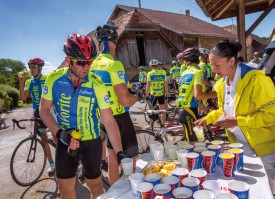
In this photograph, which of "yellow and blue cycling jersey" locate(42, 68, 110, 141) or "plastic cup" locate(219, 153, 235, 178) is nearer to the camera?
"plastic cup" locate(219, 153, 235, 178)

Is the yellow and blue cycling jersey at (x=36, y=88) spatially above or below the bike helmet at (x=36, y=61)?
below

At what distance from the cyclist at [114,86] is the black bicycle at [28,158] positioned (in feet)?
6.69

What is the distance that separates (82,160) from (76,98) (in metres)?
0.71

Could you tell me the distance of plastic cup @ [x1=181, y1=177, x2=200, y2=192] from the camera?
142 cm

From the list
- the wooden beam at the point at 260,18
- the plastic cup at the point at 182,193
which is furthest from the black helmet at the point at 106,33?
the wooden beam at the point at 260,18

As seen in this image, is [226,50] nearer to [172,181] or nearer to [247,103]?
[247,103]

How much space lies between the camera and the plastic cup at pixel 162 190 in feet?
4.48

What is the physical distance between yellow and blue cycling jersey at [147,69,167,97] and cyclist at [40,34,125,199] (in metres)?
5.47

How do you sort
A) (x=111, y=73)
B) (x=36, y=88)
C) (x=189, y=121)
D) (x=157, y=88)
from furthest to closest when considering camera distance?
(x=157, y=88) < (x=36, y=88) < (x=189, y=121) < (x=111, y=73)

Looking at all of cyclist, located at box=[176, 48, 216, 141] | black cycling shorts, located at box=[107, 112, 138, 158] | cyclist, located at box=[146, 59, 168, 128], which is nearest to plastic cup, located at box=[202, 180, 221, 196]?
black cycling shorts, located at box=[107, 112, 138, 158]

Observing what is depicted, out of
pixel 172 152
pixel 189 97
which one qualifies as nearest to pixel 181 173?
pixel 172 152

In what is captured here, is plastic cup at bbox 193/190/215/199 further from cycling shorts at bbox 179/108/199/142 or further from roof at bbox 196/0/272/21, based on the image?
roof at bbox 196/0/272/21

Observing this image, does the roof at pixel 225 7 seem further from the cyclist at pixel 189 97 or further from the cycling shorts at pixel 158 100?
the cycling shorts at pixel 158 100

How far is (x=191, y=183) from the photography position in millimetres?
1479
